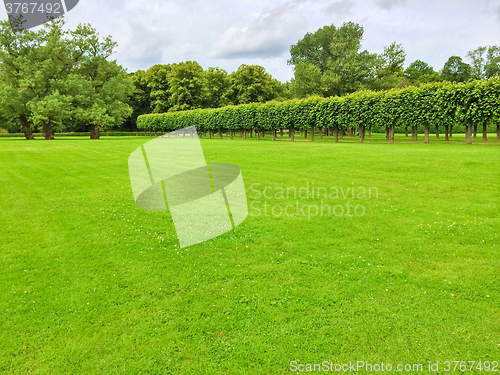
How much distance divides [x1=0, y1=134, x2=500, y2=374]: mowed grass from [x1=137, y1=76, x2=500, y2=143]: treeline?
27.1 metres

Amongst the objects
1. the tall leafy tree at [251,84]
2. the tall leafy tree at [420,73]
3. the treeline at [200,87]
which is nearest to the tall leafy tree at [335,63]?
the tall leafy tree at [251,84]

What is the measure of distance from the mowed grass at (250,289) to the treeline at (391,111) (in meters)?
27.1

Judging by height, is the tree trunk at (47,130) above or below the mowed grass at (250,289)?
above

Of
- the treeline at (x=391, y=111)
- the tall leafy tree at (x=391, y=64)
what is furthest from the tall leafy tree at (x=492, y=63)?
the treeline at (x=391, y=111)

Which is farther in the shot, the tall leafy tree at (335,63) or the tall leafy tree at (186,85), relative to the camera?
the tall leafy tree at (186,85)

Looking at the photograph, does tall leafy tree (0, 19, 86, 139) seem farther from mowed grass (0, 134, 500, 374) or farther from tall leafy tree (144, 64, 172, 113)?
mowed grass (0, 134, 500, 374)

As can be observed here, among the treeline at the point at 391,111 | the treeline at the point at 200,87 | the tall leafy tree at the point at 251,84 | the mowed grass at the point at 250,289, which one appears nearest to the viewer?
the mowed grass at the point at 250,289

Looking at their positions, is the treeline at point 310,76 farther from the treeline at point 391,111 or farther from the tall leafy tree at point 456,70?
the treeline at point 391,111

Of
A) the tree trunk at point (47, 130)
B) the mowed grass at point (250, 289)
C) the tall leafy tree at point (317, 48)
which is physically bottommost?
the mowed grass at point (250, 289)

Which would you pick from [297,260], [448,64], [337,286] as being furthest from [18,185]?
[448,64]

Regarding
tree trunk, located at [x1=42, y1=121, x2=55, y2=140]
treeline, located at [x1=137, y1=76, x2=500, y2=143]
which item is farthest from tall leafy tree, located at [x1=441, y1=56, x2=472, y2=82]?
tree trunk, located at [x1=42, y1=121, x2=55, y2=140]

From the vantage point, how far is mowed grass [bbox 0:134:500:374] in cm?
371

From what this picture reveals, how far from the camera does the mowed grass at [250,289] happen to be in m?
3.71

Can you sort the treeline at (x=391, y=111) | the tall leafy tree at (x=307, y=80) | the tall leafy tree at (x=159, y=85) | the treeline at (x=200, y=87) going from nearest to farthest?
the treeline at (x=391, y=111), the tall leafy tree at (x=307, y=80), the treeline at (x=200, y=87), the tall leafy tree at (x=159, y=85)
